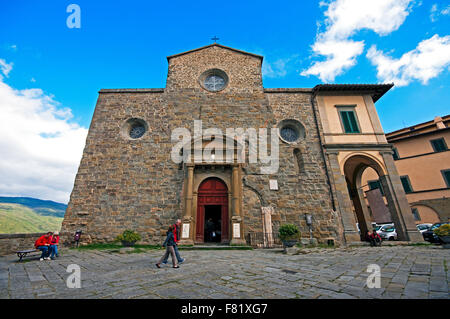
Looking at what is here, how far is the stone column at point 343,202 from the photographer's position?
9.58 meters

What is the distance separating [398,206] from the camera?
1005 centimetres

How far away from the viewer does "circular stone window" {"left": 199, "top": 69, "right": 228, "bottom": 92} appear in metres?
12.9

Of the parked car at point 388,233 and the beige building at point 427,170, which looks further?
the beige building at point 427,170

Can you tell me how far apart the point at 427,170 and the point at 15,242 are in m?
29.0

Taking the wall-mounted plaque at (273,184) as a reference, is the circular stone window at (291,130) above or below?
above

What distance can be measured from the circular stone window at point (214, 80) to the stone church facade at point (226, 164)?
0.22 feet

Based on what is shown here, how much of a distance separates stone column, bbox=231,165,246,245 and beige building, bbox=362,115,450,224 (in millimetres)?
18200

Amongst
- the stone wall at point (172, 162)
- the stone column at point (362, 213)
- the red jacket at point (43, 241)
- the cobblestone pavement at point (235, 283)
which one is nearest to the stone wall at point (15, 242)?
the stone wall at point (172, 162)

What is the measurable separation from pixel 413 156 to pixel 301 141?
51.3ft

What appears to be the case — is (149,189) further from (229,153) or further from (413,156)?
(413,156)

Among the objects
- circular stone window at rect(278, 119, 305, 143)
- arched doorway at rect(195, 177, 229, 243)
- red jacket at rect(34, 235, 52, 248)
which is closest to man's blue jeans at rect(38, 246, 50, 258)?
red jacket at rect(34, 235, 52, 248)

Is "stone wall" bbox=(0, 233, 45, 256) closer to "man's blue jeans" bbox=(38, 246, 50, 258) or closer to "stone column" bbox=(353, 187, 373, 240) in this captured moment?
"man's blue jeans" bbox=(38, 246, 50, 258)

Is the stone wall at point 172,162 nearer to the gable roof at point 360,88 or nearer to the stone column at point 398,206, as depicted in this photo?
the gable roof at point 360,88

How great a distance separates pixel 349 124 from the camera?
1204 cm
